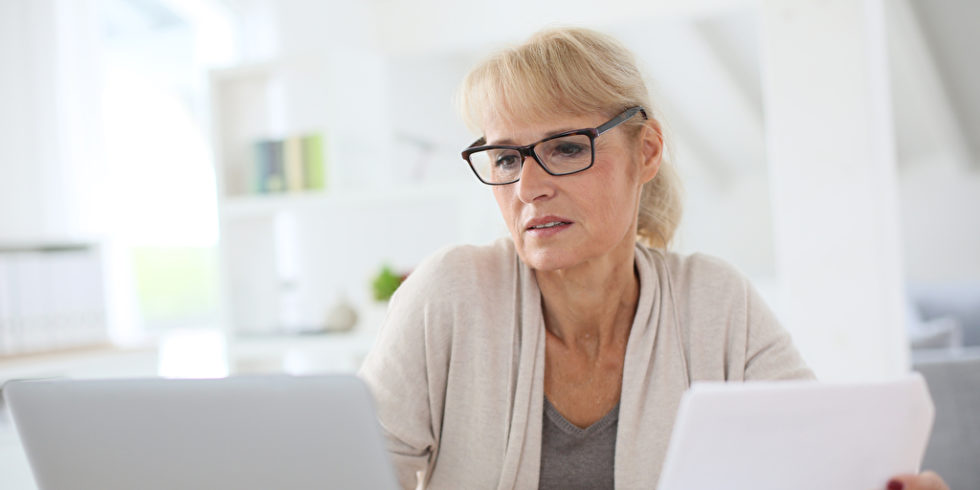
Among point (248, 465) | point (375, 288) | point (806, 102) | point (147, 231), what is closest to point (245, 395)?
point (248, 465)

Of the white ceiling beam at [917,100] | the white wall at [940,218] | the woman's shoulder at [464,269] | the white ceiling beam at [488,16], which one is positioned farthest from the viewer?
the white wall at [940,218]

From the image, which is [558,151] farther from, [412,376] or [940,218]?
Answer: [940,218]

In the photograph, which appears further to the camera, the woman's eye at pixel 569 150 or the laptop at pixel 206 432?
the woman's eye at pixel 569 150

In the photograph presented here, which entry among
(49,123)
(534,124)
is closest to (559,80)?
(534,124)

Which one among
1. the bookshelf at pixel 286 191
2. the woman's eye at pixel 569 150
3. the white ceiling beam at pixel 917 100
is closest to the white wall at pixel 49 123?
the bookshelf at pixel 286 191

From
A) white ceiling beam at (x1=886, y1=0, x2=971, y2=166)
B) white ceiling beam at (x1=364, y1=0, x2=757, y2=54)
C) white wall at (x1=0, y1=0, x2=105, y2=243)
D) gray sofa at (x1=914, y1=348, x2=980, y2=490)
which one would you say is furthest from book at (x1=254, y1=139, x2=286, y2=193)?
white ceiling beam at (x1=886, y1=0, x2=971, y2=166)

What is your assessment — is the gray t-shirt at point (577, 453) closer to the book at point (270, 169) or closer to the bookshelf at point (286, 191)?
the bookshelf at point (286, 191)

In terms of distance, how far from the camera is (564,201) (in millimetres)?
1183

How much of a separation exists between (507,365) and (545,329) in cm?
12

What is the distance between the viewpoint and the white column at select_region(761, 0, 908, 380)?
2.97 meters

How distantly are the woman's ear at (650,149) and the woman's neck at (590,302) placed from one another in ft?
0.40

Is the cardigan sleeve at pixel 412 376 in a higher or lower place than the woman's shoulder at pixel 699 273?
lower

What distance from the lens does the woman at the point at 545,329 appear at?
116cm

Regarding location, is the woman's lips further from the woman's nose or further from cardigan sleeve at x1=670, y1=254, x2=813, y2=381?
cardigan sleeve at x1=670, y1=254, x2=813, y2=381
